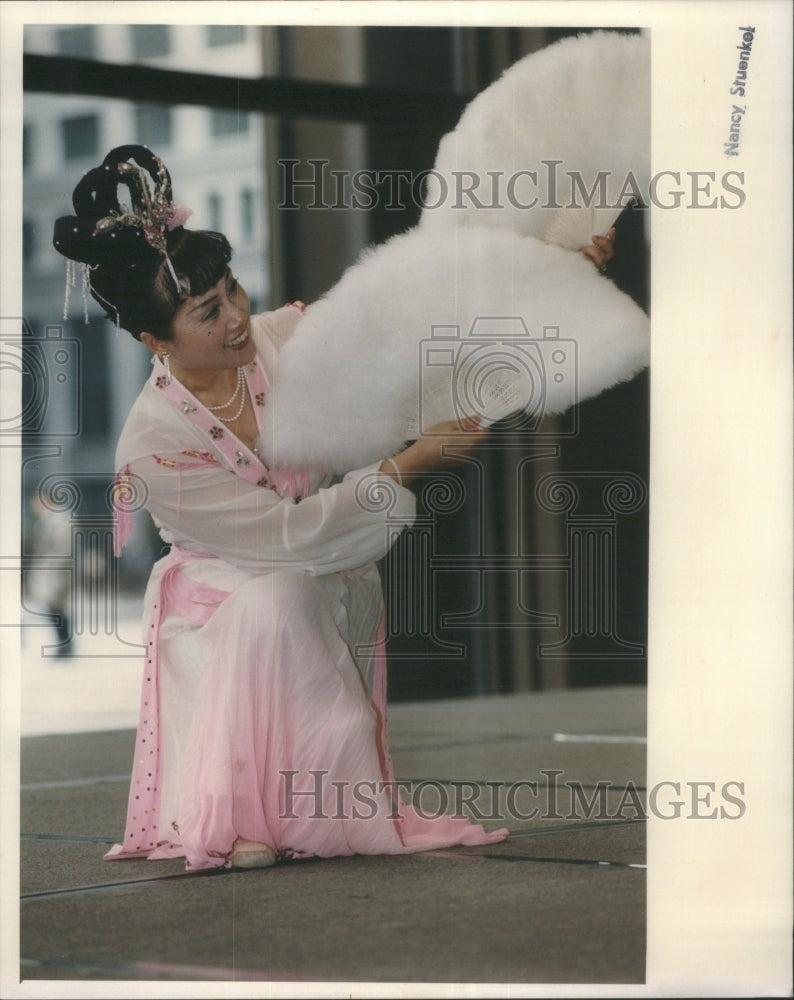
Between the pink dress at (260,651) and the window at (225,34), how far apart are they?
18.3 inches

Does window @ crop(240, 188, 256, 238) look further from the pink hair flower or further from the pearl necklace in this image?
the pearl necklace

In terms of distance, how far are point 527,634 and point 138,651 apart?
2.25 feet

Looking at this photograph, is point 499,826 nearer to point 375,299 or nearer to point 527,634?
point 527,634

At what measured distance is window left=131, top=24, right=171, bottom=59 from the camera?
304 centimetres

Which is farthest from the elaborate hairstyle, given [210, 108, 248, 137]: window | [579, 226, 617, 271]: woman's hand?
[579, 226, 617, 271]: woman's hand

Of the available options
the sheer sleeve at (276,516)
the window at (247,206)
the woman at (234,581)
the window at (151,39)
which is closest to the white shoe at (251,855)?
the woman at (234,581)

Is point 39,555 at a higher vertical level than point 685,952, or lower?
higher

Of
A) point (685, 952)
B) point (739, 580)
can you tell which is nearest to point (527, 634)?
point (739, 580)

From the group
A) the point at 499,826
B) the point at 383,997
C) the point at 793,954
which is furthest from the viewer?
the point at 499,826

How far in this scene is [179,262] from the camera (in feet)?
10.2

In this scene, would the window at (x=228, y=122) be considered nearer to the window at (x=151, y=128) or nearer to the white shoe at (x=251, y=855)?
the window at (x=151, y=128)

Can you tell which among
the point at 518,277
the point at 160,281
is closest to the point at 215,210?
the point at 160,281

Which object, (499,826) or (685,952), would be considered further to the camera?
(499,826)

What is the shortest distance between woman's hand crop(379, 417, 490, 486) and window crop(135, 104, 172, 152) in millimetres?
662
